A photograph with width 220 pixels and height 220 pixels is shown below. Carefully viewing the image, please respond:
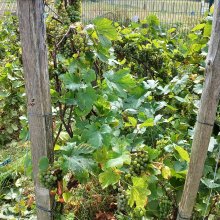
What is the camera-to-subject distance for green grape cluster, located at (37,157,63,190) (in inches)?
50.7

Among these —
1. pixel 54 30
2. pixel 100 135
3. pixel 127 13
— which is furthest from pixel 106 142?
pixel 127 13

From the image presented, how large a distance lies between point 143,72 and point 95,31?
2.01 meters

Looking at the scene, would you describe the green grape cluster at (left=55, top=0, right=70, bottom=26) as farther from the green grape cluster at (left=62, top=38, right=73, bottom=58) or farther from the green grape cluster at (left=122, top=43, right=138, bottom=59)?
the green grape cluster at (left=122, top=43, right=138, bottom=59)

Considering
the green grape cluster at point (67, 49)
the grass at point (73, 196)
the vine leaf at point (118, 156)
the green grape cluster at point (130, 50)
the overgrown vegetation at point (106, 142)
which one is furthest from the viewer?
the green grape cluster at point (130, 50)

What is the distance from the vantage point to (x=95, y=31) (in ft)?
4.56

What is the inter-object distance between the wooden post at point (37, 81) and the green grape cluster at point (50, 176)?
0.13 meters

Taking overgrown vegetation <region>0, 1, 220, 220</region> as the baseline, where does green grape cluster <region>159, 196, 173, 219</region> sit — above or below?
below

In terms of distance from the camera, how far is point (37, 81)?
1.27 m

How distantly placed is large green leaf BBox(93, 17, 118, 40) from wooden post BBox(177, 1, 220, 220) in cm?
55

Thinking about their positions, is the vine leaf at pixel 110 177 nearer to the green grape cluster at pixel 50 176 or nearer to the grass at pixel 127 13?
the green grape cluster at pixel 50 176

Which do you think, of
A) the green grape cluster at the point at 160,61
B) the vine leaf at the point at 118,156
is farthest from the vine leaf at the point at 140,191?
the green grape cluster at the point at 160,61

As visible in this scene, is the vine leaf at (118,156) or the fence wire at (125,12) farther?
the fence wire at (125,12)

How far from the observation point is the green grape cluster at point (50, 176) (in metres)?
1.29

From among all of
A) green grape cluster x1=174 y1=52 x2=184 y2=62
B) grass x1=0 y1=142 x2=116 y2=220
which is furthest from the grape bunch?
green grape cluster x1=174 y1=52 x2=184 y2=62
